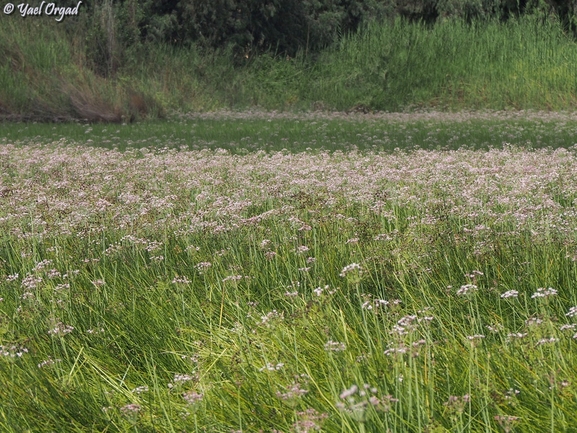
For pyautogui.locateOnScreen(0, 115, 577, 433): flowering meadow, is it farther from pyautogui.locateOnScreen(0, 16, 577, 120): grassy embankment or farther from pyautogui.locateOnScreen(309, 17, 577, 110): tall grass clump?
pyautogui.locateOnScreen(309, 17, 577, 110): tall grass clump

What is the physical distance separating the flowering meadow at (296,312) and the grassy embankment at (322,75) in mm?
11937

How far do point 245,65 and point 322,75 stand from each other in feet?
9.00

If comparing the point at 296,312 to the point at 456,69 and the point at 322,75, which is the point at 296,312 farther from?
the point at 322,75

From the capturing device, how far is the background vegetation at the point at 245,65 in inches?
789

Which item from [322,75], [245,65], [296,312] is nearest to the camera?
[296,312]

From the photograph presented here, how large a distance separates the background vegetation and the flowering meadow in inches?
499

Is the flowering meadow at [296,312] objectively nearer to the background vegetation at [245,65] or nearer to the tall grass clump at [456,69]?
the background vegetation at [245,65]

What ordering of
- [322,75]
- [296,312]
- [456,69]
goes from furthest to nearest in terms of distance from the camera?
[322,75]
[456,69]
[296,312]

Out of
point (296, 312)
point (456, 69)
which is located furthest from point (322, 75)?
point (296, 312)

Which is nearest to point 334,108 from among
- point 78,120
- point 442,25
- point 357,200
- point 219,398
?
point 442,25

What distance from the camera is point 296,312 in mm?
3988

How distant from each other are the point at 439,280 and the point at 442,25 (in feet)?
72.4

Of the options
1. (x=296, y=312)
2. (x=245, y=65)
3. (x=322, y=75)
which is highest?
(x=296, y=312)

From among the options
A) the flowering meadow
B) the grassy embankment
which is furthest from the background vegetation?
the flowering meadow
